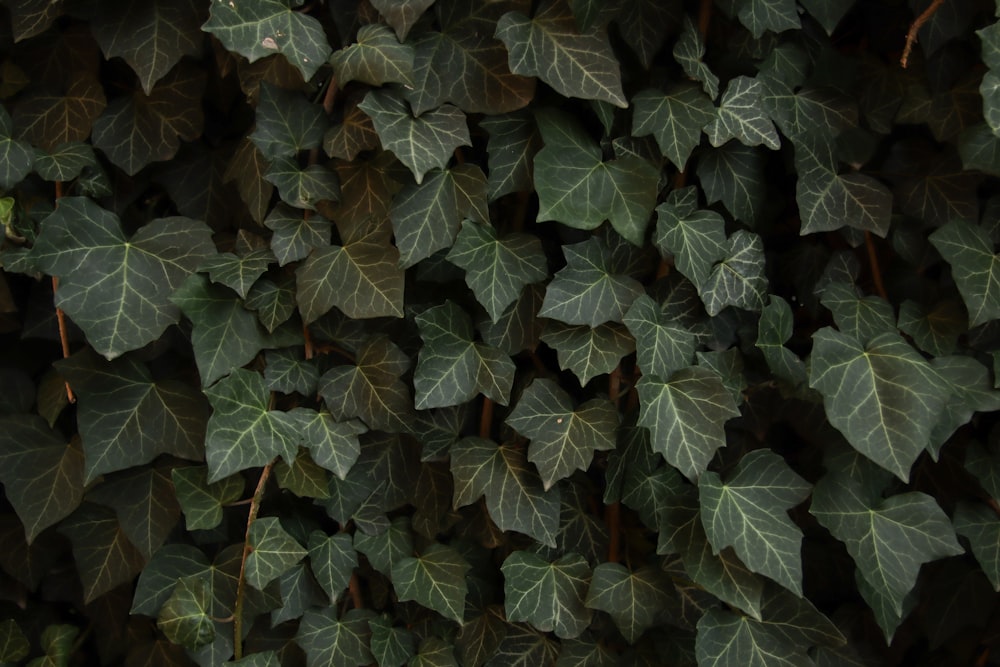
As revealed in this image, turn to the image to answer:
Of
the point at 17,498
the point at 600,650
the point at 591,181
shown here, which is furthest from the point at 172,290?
the point at 600,650

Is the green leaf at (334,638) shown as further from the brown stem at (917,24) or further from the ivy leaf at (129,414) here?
the brown stem at (917,24)

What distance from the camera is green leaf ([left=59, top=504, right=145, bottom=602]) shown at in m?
1.33

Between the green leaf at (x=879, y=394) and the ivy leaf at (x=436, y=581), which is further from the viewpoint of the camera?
the ivy leaf at (x=436, y=581)

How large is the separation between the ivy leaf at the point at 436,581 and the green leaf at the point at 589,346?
0.35 m

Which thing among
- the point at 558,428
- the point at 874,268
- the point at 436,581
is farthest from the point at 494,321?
the point at 874,268

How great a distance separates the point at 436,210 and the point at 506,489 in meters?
0.41

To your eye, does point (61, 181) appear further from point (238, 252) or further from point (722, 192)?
point (722, 192)

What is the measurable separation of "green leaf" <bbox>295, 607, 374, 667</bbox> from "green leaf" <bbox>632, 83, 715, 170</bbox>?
835mm

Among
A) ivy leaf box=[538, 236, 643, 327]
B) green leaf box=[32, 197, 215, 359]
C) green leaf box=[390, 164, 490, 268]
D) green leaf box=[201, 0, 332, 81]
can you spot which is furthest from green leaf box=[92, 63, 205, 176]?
ivy leaf box=[538, 236, 643, 327]

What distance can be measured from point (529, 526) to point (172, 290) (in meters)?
0.60

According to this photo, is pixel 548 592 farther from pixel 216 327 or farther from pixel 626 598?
pixel 216 327

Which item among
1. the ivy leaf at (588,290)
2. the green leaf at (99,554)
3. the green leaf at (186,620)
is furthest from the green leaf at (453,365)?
the green leaf at (99,554)

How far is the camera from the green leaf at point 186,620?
121cm

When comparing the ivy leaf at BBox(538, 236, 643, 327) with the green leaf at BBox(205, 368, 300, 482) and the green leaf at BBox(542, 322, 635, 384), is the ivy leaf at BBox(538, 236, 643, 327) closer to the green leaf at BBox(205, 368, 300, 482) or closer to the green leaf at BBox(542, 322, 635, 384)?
the green leaf at BBox(542, 322, 635, 384)
